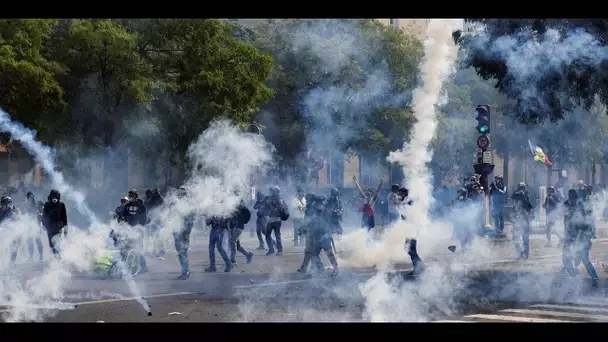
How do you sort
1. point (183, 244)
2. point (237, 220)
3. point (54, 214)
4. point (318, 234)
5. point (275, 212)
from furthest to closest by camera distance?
point (275, 212) → point (237, 220) → point (54, 214) → point (183, 244) → point (318, 234)

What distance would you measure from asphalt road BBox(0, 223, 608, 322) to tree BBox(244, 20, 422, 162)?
344 inches

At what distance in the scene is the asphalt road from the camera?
11.1 meters

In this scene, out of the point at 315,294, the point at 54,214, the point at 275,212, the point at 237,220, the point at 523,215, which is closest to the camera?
the point at 315,294

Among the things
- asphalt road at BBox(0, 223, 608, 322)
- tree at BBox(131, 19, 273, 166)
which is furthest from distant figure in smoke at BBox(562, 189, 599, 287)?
tree at BBox(131, 19, 273, 166)

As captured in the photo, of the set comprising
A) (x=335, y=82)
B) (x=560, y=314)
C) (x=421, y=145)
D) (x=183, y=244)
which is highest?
(x=335, y=82)

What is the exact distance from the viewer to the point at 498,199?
68.7ft

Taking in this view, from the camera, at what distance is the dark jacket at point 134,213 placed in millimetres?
15602

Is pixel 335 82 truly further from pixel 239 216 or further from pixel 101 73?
pixel 239 216

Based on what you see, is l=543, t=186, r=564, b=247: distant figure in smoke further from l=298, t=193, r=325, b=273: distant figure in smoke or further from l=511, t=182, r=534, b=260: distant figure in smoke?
l=298, t=193, r=325, b=273: distant figure in smoke

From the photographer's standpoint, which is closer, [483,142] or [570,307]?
[570,307]

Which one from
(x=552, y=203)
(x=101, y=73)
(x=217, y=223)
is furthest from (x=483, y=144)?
(x=101, y=73)

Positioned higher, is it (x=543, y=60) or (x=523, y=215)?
(x=543, y=60)

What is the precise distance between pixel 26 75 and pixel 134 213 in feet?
23.2

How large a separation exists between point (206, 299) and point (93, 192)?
1476cm
